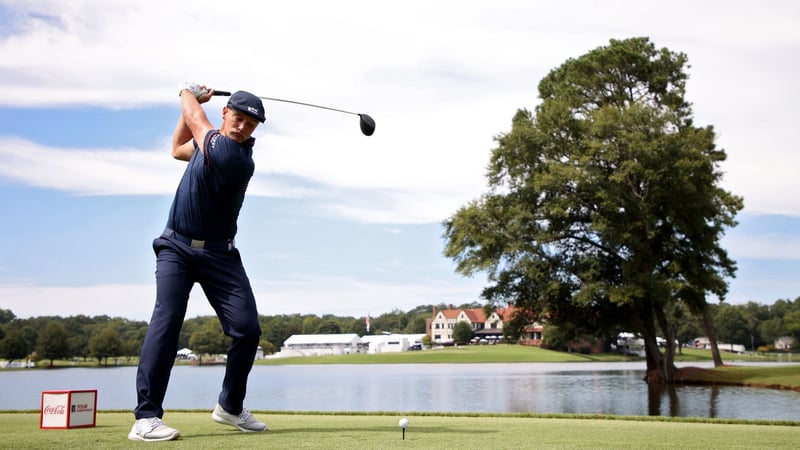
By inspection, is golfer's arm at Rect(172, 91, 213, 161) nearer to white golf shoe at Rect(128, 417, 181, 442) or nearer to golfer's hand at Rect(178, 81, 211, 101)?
golfer's hand at Rect(178, 81, 211, 101)

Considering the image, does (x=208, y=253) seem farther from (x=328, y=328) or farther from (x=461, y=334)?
(x=328, y=328)

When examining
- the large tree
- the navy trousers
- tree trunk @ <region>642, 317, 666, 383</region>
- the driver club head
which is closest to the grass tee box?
the navy trousers

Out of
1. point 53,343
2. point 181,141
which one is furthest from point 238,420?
point 53,343

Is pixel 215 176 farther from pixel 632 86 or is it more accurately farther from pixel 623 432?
pixel 632 86

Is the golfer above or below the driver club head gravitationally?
below

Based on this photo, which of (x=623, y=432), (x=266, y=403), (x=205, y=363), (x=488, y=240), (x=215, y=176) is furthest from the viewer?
(x=205, y=363)

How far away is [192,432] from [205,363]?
120 metres

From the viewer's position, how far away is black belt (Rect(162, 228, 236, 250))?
6.48 m

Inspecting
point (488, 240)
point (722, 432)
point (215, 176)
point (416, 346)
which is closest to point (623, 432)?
point (722, 432)

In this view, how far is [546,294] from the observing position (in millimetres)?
39750

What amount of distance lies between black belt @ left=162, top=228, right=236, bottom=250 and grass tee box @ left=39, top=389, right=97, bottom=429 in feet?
6.56

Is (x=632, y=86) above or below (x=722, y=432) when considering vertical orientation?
above

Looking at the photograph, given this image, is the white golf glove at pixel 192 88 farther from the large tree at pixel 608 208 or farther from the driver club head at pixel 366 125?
the large tree at pixel 608 208

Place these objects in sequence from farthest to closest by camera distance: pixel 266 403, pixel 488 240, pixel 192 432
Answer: pixel 488 240 → pixel 266 403 → pixel 192 432
